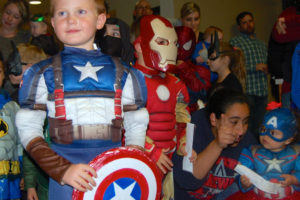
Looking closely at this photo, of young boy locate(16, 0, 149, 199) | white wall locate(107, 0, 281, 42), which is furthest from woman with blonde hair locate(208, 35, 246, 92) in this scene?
white wall locate(107, 0, 281, 42)

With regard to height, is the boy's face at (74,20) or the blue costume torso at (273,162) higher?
the boy's face at (74,20)

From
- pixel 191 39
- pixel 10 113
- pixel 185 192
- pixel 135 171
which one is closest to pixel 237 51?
pixel 191 39

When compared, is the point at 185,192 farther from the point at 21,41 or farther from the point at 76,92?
the point at 21,41

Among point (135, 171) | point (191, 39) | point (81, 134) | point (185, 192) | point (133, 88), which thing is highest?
point (191, 39)

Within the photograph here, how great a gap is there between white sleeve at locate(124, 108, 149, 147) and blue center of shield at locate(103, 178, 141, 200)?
0.75ft

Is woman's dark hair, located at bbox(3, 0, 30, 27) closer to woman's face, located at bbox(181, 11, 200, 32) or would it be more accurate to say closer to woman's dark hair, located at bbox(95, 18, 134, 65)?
woman's dark hair, located at bbox(95, 18, 134, 65)

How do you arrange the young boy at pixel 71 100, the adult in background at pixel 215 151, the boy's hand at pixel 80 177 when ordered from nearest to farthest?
1. the boy's hand at pixel 80 177
2. the young boy at pixel 71 100
3. the adult in background at pixel 215 151

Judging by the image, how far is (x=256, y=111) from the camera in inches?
195

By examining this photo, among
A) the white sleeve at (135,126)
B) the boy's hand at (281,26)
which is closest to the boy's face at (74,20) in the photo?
the white sleeve at (135,126)

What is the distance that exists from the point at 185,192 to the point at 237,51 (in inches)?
78.6

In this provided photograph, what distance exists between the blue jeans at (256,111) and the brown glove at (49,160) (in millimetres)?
3595

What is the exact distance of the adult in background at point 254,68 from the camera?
507 centimetres

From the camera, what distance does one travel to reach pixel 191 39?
309cm

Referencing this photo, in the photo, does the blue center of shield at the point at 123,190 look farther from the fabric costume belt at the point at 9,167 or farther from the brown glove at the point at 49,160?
the fabric costume belt at the point at 9,167
